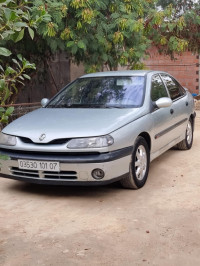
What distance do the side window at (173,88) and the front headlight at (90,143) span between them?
2.33 m

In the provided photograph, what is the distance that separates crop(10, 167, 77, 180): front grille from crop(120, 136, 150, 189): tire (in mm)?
728

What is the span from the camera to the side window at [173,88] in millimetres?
6516

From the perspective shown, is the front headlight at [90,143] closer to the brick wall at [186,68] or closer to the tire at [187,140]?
the tire at [187,140]

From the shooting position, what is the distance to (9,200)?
15.7 ft

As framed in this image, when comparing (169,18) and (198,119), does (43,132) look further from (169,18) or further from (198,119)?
(198,119)

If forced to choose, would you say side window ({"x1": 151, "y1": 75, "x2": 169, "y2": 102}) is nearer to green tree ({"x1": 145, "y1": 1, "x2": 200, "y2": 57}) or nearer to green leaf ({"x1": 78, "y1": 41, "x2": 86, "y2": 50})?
green leaf ({"x1": 78, "y1": 41, "x2": 86, "y2": 50})

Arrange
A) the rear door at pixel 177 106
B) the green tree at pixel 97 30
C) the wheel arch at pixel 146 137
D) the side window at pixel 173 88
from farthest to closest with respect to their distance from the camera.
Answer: the green tree at pixel 97 30 < the side window at pixel 173 88 < the rear door at pixel 177 106 < the wheel arch at pixel 146 137

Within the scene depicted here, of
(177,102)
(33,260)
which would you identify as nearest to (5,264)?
(33,260)

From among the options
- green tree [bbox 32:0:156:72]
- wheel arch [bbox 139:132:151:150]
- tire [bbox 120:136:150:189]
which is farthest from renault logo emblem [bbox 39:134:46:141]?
green tree [bbox 32:0:156:72]

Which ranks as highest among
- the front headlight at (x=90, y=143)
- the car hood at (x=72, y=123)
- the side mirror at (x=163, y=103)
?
the side mirror at (x=163, y=103)

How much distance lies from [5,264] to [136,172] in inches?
87.9

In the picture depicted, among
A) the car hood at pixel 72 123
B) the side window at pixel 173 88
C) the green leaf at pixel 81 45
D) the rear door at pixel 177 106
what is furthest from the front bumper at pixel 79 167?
the green leaf at pixel 81 45

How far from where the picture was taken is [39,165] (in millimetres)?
4570

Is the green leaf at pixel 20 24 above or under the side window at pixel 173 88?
above
